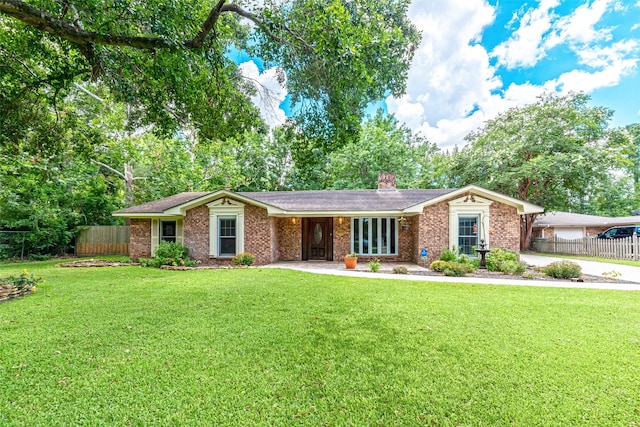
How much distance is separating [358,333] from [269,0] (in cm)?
757

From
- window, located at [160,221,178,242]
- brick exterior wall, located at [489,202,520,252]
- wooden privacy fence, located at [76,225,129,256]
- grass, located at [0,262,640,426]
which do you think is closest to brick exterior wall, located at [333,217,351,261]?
brick exterior wall, located at [489,202,520,252]

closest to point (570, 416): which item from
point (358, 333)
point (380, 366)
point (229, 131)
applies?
point (380, 366)

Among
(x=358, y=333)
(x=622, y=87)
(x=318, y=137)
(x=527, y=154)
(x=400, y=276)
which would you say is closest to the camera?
(x=358, y=333)

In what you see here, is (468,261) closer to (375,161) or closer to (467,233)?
(467,233)

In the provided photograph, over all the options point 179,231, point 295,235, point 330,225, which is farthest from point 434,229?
point 179,231

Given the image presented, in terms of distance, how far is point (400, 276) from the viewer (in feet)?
29.9

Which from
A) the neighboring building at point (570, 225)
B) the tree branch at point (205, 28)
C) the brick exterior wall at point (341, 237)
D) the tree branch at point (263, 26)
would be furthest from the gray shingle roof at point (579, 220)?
the tree branch at point (205, 28)

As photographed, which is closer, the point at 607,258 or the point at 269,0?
the point at 269,0

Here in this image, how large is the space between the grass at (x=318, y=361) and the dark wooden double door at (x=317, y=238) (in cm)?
764

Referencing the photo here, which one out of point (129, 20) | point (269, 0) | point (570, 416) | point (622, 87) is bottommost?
point (570, 416)

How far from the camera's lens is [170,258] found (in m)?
11.5

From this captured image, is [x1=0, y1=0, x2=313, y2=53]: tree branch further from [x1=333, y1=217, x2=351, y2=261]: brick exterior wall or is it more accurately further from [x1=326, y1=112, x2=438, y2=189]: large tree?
[x1=326, y1=112, x2=438, y2=189]: large tree

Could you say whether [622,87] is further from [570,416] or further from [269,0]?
[570,416]

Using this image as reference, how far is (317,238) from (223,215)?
461 centimetres
